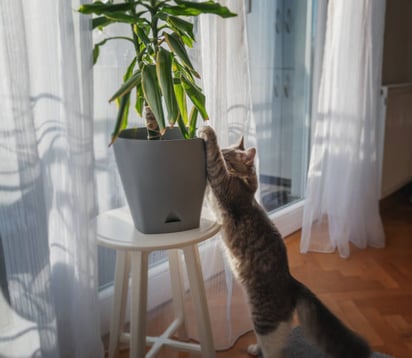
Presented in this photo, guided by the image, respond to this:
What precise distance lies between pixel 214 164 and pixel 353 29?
158cm

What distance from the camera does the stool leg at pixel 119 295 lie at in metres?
1.27

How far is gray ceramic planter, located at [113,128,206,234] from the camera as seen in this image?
1052mm

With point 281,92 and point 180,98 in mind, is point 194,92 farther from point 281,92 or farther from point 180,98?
point 281,92

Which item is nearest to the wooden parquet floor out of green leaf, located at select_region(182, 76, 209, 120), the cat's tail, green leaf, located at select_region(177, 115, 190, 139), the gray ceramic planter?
the cat's tail

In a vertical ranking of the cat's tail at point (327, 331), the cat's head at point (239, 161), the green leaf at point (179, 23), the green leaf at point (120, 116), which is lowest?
the cat's tail at point (327, 331)

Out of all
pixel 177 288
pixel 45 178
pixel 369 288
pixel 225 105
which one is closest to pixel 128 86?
pixel 45 178

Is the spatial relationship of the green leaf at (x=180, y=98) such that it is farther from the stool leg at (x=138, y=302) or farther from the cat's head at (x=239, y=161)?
the stool leg at (x=138, y=302)

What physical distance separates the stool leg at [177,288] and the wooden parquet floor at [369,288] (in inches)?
4.0

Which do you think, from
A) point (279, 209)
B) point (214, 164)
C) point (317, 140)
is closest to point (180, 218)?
point (214, 164)

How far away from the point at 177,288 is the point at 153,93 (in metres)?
0.76

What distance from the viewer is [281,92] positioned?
8.84ft

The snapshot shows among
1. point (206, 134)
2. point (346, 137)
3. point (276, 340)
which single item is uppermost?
point (206, 134)

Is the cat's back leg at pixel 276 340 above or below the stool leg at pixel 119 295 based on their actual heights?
below

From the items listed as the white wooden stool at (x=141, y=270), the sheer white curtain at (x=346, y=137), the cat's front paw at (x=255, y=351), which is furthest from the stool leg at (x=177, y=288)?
the sheer white curtain at (x=346, y=137)
